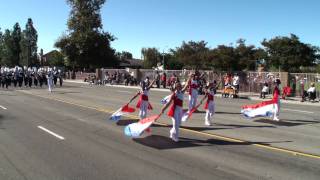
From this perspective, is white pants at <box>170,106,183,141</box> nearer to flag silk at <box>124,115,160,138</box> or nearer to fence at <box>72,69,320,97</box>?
flag silk at <box>124,115,160,138</box>

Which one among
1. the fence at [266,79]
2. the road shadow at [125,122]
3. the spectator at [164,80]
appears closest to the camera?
the road shadow at [125,122]

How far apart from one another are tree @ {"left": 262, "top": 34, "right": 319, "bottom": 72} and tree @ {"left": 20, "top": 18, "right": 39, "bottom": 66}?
68833 mm

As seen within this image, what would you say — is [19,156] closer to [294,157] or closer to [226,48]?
[294,157]

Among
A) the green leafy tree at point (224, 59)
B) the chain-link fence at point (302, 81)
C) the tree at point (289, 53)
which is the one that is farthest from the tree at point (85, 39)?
the chain-link fence at point (302, 81)

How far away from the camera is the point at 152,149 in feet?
35.8

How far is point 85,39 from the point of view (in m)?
80.6

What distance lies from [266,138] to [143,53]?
114 m

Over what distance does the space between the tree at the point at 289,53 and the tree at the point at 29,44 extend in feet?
226

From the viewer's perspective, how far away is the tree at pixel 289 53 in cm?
6400

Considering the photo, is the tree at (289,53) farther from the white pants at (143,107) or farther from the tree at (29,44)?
the tree at (29,44)

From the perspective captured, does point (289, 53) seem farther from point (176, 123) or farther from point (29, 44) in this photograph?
point (29, 44)

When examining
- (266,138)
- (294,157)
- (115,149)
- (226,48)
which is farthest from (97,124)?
(226,48)

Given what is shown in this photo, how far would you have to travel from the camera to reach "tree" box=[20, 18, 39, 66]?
114125mm

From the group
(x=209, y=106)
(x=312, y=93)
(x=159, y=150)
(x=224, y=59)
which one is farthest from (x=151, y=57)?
(x=159, y=150)
